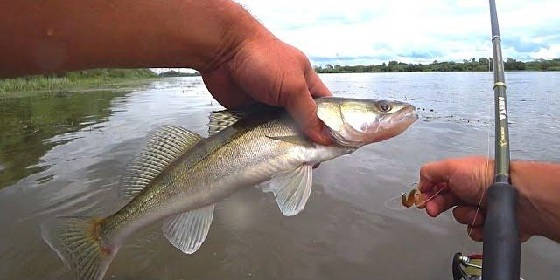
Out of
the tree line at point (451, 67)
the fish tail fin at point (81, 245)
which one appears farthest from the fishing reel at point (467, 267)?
the tree line at point (451, 67)

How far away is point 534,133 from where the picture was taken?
11.8m

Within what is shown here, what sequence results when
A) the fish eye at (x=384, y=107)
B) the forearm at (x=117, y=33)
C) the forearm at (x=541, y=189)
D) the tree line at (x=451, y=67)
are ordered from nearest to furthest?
the forearm at (x=117, y=33), the forearm at (x=541, y=189), the fish eye at (x=384, y=107), the tree line at (x=451, y=67)

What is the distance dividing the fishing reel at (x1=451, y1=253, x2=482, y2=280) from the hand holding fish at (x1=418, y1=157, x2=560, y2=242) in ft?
1.52

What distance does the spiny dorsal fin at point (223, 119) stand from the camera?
2.69 meters

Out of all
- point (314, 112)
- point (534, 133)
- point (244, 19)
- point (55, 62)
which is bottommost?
point (534, 133)

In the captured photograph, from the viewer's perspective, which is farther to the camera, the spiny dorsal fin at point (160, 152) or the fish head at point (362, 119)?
the spiny dorsal fin at point (160, 152)

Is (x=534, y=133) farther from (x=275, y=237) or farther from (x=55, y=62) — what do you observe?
(x=55, y=62)

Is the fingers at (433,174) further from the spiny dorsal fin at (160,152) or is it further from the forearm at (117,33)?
the spiny dorsal fin at (160,152)

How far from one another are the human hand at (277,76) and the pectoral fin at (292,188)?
0.23m

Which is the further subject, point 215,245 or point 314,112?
point 215,245

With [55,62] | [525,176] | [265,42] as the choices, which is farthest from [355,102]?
[55,62]

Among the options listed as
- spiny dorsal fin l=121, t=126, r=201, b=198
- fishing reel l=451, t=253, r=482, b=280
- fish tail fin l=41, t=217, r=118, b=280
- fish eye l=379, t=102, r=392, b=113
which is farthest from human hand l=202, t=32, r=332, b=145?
fishing reel l=451, t=253, r=482, b=280

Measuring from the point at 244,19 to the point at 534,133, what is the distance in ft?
38.9

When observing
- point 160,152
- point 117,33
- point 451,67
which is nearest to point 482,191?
point 160,152
